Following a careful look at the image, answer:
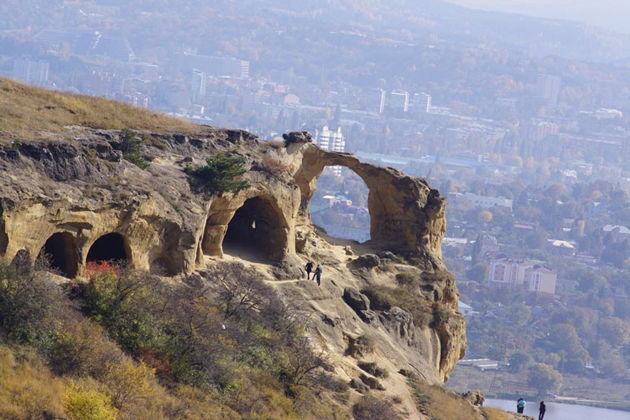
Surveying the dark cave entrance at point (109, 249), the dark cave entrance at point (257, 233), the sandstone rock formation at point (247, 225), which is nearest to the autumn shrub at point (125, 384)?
the sandstone rock formation at point (247, 225)

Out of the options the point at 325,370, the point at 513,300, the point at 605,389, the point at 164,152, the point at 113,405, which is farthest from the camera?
the point at 513,300

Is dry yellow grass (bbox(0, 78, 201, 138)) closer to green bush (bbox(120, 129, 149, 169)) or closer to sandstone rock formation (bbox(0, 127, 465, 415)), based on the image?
sandstone rock formation (bbox(0, 127, 465, 415))

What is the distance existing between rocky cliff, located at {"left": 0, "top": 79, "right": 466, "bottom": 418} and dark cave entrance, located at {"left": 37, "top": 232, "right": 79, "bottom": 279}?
27mm

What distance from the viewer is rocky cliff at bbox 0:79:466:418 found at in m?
30.2

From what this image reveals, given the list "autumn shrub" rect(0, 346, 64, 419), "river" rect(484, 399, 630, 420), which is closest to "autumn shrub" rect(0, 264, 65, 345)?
"autumn shrub" rect(0, 346, 64, 419)

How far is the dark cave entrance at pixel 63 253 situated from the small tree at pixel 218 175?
5.04 meters

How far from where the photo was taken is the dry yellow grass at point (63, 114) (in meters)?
33.8

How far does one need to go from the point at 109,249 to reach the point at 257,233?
6486 millimetres

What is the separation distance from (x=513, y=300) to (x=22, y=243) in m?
137

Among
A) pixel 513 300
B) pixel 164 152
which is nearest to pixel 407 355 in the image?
pixel 164 152

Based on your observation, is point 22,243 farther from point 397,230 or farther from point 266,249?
point 397,230

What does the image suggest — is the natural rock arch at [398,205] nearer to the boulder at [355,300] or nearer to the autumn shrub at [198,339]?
the boulder at [355,300]

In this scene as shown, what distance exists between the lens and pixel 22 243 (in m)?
28.6

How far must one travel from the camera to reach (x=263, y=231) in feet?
127
